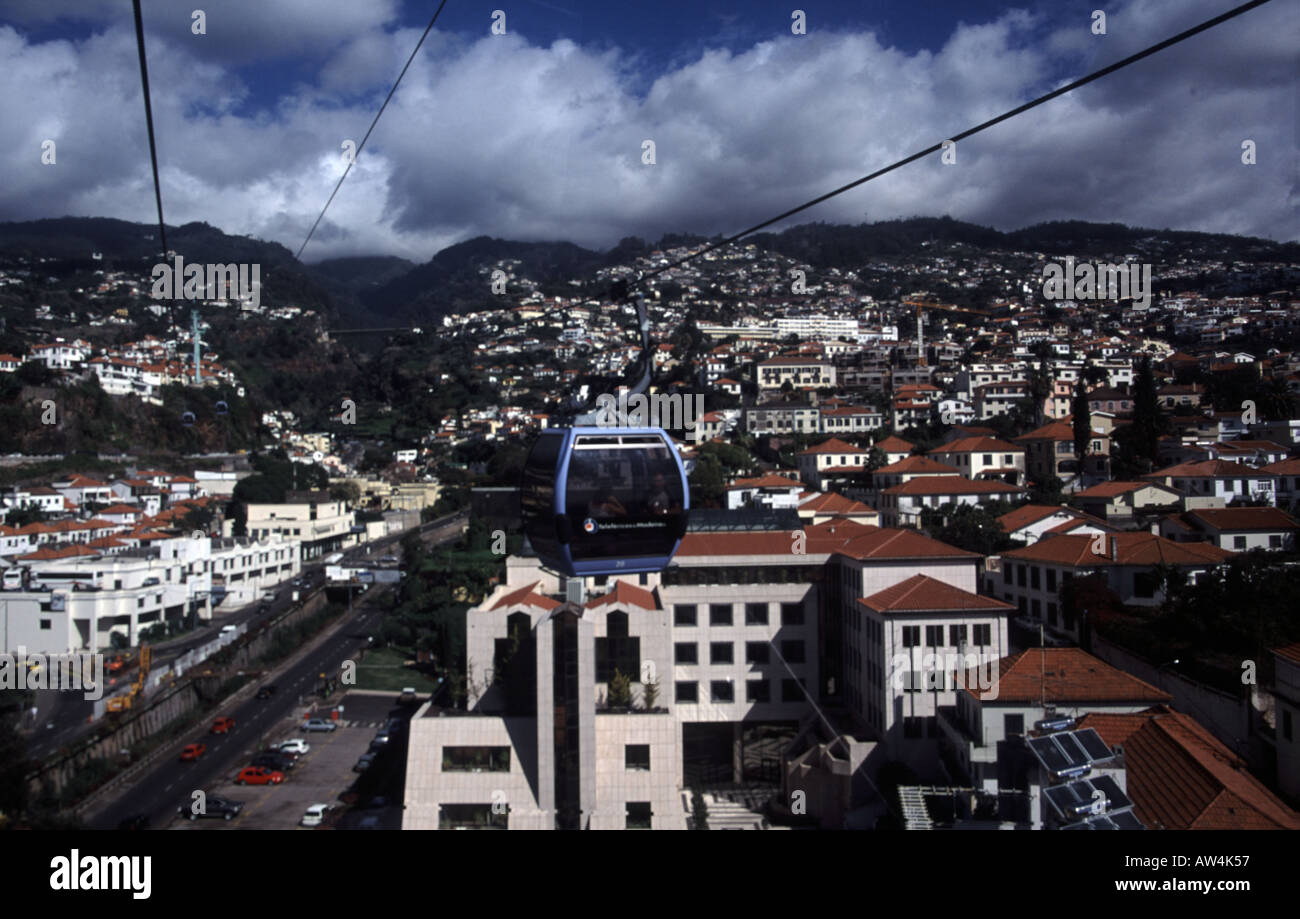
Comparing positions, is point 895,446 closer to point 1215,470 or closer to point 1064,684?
point 1215,470

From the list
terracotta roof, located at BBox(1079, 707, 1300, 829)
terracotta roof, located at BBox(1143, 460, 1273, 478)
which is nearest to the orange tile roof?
terracotta roof, located at BBox(1143, 460, 1273, 478)

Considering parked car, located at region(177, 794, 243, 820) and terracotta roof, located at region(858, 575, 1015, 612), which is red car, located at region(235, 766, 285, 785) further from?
terracotta roof, located at region(858, 575, 1015, 612)

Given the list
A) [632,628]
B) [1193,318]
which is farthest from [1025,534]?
[1193,318]

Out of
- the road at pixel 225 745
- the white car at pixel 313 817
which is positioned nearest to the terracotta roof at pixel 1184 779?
the white car at pixel 313 817

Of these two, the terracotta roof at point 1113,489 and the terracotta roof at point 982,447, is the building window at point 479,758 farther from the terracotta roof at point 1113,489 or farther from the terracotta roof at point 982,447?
the terracotta roof at point 982,447

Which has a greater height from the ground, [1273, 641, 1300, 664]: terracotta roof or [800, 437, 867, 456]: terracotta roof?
[800, 437, 867, 456]: terracotta roof
